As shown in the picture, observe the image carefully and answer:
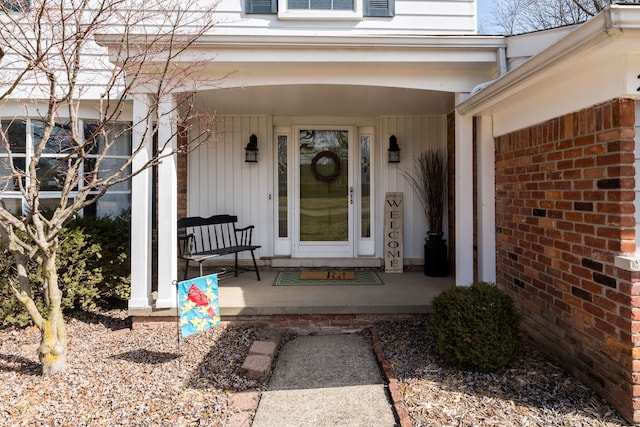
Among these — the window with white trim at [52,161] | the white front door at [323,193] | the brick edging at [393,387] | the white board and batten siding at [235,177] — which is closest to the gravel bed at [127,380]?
the brick edging at [393,387]

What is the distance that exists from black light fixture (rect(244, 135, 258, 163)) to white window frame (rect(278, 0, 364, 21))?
66.1 inches

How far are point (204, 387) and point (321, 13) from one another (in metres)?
4.71

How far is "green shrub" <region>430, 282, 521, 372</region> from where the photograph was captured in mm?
2814

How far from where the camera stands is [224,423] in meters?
2.36

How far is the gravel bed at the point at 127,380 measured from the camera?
2.44 meters

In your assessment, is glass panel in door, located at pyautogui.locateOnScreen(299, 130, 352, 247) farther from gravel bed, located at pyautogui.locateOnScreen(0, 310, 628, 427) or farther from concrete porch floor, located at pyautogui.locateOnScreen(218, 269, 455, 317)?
gravel bed, located at pyautogui.locateOnScreen(0, 310, 628, 427)

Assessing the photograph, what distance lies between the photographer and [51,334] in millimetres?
2969

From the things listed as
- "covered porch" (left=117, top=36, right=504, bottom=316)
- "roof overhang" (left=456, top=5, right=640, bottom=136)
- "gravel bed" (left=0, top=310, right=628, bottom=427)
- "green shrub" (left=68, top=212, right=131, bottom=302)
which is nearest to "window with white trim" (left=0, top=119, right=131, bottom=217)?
"covered porch" (left=117, top=36, right=504, bottom=316)

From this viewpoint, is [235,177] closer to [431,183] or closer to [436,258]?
[431,183]

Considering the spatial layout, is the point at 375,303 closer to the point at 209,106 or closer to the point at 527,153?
the point at 527,153

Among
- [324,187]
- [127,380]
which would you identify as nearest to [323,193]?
[324,187]

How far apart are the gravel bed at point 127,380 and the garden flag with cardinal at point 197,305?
299mm

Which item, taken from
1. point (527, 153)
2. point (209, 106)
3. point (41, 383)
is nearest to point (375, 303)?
point (527, 153)

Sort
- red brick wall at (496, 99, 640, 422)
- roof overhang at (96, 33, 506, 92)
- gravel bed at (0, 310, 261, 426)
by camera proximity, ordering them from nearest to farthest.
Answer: red brick wall at (496, 99, 640, 422)
gravel bed at (0, 310, 261, 426)
roof overhang at (96, 33, 506, 92)
